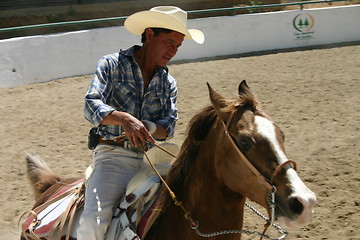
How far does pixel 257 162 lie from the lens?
2.58 meters

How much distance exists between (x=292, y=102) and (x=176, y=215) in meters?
6.40

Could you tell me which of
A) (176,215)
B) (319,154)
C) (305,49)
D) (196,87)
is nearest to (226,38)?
(305,49)

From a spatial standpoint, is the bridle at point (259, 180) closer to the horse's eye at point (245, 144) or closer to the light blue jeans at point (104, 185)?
the horse's eye at point (245, 144)

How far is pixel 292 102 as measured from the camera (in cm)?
912

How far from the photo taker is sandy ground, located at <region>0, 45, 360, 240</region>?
19.0ft

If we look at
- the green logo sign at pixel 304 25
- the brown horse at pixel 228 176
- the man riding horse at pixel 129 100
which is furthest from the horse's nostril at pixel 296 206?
the green logo sign at pixel 304 25

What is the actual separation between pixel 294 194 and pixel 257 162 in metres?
0.29

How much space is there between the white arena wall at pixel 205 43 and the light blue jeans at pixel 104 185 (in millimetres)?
8038

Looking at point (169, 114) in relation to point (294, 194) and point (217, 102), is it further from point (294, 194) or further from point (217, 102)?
point (294, 194)

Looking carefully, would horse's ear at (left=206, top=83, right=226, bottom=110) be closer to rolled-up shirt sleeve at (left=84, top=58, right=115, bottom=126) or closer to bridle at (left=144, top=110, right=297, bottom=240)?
bridle at (left=144, top=110, right=297, bottom=240)

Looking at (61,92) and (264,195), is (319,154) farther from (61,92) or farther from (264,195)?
(61,92)

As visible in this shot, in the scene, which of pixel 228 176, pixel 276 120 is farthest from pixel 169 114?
pixel 276 120

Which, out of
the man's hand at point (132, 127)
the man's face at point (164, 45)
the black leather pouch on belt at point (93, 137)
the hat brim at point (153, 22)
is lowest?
the black leather pouch on belt at point (93, 137)

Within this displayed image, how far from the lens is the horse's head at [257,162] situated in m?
2.38
